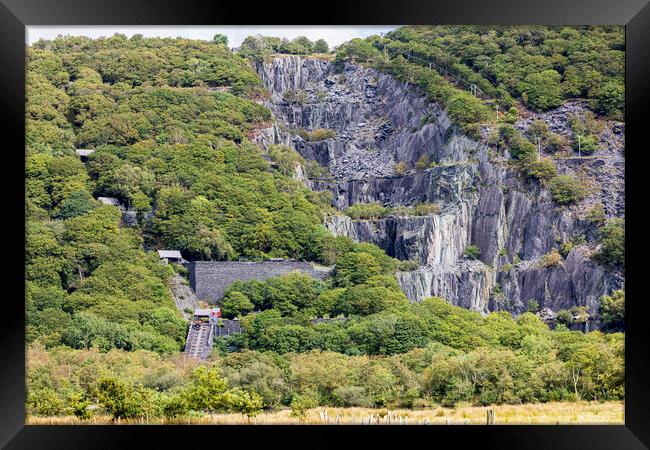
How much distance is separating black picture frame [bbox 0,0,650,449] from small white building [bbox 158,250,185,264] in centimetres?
1662

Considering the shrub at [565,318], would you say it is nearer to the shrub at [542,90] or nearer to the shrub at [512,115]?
the shrub at [512,115]

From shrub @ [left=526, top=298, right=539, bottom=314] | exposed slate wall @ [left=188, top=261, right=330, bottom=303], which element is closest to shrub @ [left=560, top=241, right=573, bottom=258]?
shrub @ [left=526, top=298, right=539, bottom=314]

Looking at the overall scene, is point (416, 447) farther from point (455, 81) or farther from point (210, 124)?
point (455, 81)

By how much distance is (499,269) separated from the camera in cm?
2633

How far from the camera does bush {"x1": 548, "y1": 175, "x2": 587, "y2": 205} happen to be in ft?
86.3

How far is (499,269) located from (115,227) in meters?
9.99

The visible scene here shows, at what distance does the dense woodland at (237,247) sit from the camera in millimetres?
18000

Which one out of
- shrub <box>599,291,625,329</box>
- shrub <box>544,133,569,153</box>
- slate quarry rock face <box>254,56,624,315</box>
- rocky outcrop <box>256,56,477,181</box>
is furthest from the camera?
rocky outcrop <box>256,56,477,181</box>

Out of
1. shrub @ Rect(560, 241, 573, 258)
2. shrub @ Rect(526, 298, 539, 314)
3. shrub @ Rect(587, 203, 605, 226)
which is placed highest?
shrub @ Rect(587, 203, 605, 226)

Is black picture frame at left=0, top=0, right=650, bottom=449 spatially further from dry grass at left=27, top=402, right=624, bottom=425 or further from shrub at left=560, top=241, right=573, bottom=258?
shrub at left=560, top=241, right=573, bottom=258
